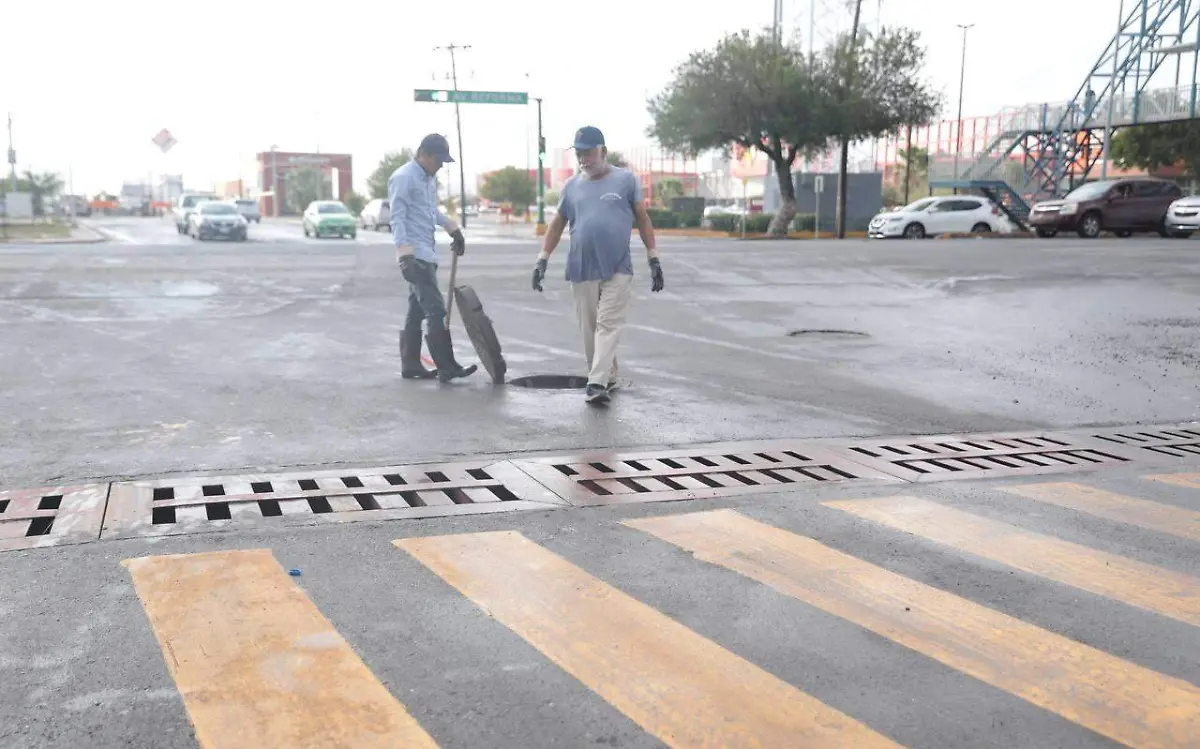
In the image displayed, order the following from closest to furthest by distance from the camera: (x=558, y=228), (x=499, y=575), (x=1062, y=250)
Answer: (x=499, y=575) → (x=558, y=228) → (x=1062, y=250)

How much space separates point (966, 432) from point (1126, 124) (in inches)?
1546

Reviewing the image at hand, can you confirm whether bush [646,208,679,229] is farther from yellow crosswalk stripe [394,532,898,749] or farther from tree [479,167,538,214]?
yellow crosswalk stripe [394,532,898,749]

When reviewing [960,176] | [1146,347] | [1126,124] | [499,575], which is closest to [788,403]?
[499,575]

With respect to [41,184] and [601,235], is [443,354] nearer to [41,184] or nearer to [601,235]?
[601,235]

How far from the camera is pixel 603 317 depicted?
26.0ft

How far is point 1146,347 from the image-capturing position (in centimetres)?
1071

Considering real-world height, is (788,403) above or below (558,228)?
below

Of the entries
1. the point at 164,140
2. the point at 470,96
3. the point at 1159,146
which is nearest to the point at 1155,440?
the point at 470,96

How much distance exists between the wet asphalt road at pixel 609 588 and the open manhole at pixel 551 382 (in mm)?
338

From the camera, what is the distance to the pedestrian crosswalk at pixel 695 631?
2984 mm

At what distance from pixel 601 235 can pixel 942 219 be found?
97.7ft

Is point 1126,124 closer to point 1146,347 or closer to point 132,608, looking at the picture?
point 1146,347

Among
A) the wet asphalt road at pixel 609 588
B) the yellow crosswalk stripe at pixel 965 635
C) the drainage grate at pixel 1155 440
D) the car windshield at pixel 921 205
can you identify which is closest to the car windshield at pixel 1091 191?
the car windshield at pixel 921 205

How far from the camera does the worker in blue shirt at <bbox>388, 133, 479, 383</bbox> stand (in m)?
8.55
